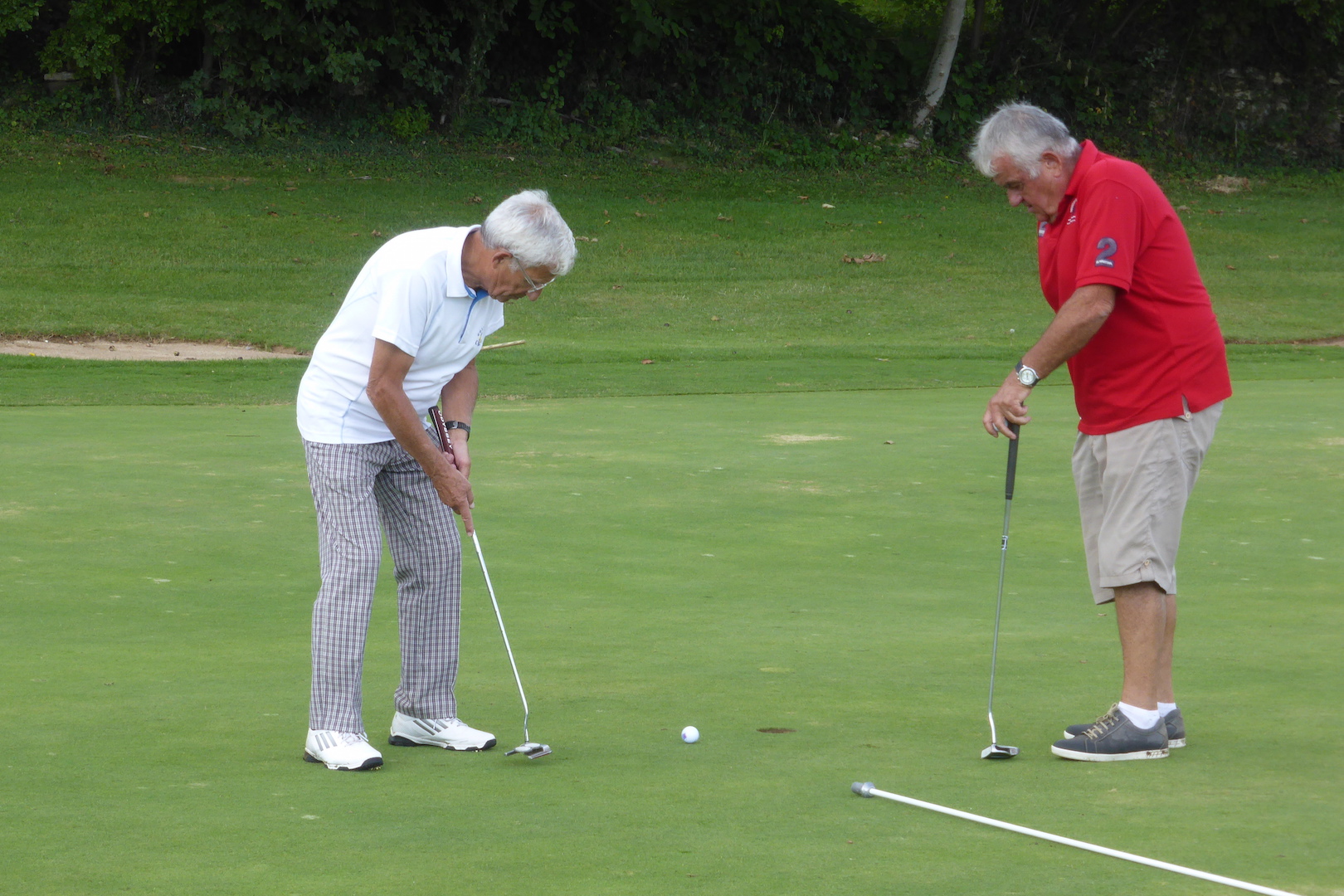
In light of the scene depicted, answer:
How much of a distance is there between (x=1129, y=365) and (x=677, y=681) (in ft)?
5.21

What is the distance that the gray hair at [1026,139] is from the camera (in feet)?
13.9

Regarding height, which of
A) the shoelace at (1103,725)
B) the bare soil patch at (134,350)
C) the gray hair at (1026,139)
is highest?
the gray hair at (1026,139)

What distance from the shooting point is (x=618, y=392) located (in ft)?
43.1

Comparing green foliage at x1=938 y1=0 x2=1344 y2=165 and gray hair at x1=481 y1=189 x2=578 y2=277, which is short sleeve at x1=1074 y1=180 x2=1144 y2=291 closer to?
gray hair at x1=481 y1=189 x2=578 y2=277

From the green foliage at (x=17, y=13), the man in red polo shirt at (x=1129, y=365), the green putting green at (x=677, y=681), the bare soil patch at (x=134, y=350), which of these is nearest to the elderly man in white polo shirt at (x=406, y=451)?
the green putting green at (x=677, y=681)

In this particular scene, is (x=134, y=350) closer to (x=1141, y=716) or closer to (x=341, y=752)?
(x=341, y=752)

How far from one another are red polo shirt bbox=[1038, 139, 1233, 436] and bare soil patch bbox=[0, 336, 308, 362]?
39.8 ft

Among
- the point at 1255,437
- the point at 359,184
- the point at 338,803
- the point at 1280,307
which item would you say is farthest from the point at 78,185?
the point at 338,803

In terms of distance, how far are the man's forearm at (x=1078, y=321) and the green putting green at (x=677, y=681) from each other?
1.02 meters

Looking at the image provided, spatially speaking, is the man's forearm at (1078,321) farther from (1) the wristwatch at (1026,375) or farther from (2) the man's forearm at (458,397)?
(2) the man's forearm at (458,397)

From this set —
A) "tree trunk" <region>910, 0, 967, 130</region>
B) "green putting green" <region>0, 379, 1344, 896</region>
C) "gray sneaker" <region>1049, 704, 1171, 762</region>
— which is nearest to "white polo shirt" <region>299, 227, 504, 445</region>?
"green putting green" <region>0, 379, 1344, 896</region>

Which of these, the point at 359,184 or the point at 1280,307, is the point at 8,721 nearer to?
the point at 1280,307

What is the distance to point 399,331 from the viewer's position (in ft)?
13.4

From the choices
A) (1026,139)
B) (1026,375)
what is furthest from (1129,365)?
(1026,139)
